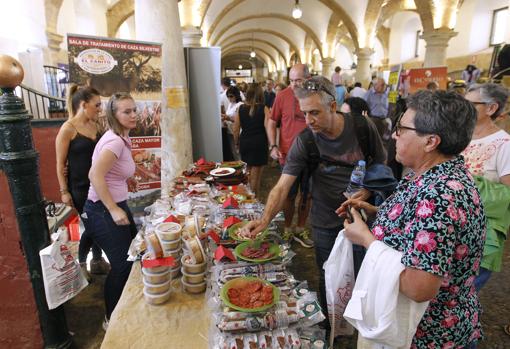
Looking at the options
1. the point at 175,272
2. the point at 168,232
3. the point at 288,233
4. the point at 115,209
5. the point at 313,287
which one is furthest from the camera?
the point at 288,233

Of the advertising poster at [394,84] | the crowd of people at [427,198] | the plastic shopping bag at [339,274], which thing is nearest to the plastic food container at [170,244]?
the crowd of people at [427,198]

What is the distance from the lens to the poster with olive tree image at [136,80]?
140 inches

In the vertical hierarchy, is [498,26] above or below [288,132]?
above

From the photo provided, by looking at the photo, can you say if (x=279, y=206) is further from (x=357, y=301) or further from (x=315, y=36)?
(x=315, y=36)

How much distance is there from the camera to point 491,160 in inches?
89.1

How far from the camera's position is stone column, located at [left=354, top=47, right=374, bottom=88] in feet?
45.8

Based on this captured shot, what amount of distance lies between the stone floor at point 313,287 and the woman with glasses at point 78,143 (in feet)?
2.96

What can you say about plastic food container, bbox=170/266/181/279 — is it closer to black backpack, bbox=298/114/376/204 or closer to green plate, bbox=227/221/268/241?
green plate, bbox=227/221/268/241

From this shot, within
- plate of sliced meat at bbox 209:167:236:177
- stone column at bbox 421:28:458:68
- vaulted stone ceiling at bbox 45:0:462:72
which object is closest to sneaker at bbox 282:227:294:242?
plate of sliced meat at bbox 209:167:236:177

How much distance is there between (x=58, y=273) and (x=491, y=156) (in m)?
3.09

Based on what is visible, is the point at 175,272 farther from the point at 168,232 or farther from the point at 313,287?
the point at 313,287

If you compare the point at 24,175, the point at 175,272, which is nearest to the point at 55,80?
the point at 24,175

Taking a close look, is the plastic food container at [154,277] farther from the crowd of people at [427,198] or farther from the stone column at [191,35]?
the stone column at [191,35]

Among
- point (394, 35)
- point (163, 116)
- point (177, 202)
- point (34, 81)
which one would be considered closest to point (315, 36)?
point (394, 35)
